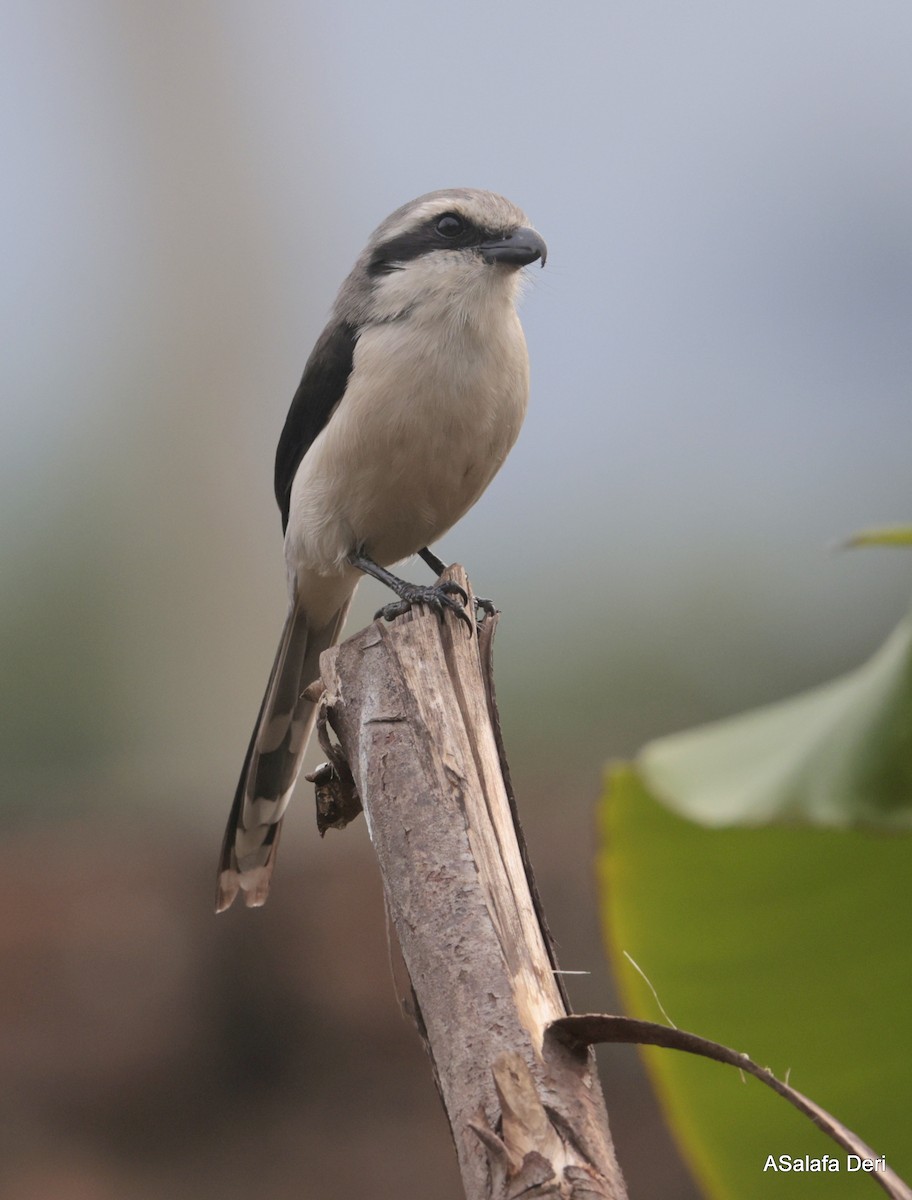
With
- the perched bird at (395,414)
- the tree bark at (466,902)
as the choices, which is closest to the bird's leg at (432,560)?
the perched bird at (395,414)

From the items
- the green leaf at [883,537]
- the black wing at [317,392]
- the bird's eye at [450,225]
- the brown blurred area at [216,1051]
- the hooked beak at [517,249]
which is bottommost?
the brown blurred area at [216,1051]

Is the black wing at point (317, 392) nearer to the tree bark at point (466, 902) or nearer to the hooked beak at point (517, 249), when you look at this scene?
the hooked beak at point (517, 249)

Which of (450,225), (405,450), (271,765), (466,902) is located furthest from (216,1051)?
(466,902)

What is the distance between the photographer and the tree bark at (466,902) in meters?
1.69

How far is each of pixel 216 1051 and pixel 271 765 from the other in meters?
3.06

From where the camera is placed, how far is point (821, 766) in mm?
2352

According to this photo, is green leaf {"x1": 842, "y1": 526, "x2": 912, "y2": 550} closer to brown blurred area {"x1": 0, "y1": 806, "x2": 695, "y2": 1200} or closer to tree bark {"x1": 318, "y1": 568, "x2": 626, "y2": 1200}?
tree bark {"x1": 318, "y1": 568, "x2": 626, "y2": 1200}

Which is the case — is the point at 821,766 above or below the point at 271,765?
above

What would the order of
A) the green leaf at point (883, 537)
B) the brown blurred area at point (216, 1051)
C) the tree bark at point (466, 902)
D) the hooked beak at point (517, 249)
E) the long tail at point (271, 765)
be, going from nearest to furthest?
the tree bark at point (466, 902)
the green leaf at point (883, 537)
the long tail at point (271, 765)
the hooked beak at point (517, 249)
the brown blurred area at point (216, 1051)

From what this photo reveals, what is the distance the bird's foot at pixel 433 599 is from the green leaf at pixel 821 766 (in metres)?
0.68

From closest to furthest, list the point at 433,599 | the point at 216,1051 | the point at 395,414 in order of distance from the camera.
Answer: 1. the point at 433,599
2. the point at 395,414
3. the point at 216,1051

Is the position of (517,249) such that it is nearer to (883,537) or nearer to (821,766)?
(883,537)

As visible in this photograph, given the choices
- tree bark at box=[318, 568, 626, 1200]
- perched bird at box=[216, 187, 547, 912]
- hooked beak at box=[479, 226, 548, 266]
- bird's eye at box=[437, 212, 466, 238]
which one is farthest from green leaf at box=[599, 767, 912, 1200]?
bird's eye at box=[437, 212, 466, 238]

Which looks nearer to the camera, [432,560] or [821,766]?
[821,766]
